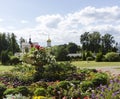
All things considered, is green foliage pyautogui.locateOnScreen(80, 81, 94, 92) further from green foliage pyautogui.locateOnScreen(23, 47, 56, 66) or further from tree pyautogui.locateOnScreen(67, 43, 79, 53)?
tree pyautogui.locateOnScreen(67, 43, 79, 53)

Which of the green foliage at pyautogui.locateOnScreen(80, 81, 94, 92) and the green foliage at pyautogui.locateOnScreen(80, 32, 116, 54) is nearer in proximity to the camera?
the green foliage at pyautogui.locateOnScreen(80, 81, 94, 92)

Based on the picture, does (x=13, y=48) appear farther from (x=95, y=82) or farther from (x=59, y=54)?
(x=95, y=82)

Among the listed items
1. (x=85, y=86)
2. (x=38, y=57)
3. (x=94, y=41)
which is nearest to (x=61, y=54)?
(x=38, y=57)

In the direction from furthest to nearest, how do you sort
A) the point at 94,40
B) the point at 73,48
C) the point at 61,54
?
1. the point at 73,48
2. the point at 94,40
3. the point at 61,54

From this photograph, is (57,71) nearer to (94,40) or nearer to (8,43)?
(8,43)

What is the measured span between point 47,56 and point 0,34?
79547 mm

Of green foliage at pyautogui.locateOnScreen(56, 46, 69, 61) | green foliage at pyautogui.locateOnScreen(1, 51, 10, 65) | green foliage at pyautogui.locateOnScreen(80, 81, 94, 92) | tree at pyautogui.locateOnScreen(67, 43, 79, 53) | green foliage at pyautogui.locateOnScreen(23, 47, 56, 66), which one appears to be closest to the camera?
green foliage at pyautogui.locateOnScreen(80, 81, 94, 92)

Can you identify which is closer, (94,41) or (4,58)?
(4,58)

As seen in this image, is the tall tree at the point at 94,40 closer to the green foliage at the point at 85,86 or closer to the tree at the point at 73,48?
the tree at the point at 73,48

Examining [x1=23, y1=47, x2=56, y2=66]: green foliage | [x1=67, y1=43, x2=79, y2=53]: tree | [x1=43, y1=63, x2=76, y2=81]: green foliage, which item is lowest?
[x1=43, y1=63, x2=76, y2=81]: green foliage

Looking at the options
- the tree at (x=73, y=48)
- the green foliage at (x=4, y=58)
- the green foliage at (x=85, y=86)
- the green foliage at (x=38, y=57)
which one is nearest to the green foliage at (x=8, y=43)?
the tree at (x=73, y=48)

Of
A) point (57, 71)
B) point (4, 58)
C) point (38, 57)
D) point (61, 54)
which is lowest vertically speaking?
point (57, 71)

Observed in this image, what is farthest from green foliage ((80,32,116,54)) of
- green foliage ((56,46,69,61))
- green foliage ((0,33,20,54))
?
green foliage ((56,46,69,61))

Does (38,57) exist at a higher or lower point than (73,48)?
lower
